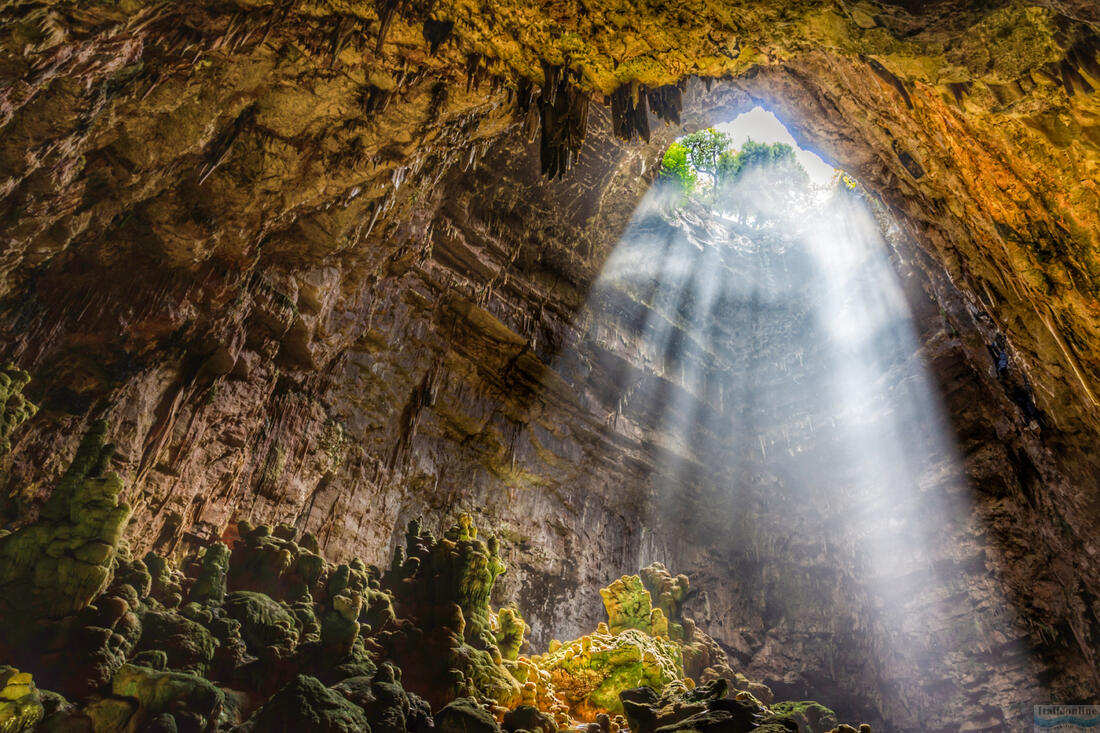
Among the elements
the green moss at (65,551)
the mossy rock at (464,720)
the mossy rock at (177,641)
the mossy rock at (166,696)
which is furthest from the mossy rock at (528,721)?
the green moss at (65,551)

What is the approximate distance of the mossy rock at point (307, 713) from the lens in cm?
530

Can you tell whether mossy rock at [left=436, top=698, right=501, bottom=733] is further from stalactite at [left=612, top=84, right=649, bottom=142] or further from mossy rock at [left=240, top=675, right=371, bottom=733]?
stalactite at [left=612, top=84, right=649, bottom=142]

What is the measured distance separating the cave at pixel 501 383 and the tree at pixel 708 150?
25.0 ft

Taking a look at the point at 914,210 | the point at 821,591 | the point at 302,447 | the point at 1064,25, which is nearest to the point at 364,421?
the point at 302,447

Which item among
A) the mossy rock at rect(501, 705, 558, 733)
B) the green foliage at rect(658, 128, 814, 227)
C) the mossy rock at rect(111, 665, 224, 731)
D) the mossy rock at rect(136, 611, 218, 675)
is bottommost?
the mossy rock at rect(111, 665, 224, 731)

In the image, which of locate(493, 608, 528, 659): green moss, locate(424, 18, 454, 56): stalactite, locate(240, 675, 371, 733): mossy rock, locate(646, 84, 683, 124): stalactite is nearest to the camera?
locate(240, 675, 371, 733): mossy rock

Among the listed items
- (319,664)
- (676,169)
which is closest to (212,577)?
(319,664)

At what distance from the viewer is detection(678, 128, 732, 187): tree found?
24.6m

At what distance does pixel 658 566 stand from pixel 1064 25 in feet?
41.2

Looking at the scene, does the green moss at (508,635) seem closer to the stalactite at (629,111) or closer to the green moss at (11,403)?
the green moss at (11,403)

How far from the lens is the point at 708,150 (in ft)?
83.5

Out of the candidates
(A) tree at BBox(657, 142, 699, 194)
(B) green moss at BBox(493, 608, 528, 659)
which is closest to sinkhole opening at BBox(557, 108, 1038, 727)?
(A) tree at BBox(657, 142, 699, 194)

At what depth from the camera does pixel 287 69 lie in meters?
7.77

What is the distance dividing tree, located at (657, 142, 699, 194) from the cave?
432 cm
